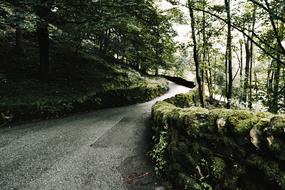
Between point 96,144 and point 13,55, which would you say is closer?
point 96,144

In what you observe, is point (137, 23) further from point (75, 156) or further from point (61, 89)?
point (75, 156)

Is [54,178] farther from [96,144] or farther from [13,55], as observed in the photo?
[13,55]

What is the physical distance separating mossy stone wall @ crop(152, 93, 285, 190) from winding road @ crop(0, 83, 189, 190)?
1000 millimetres

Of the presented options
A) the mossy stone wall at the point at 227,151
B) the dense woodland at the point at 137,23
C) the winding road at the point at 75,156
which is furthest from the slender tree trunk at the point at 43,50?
the mossy stone wall at the point at 227,151

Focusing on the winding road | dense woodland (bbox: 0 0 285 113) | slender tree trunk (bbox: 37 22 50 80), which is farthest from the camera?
slender tree trunk (bbox: 37 22 50 80)

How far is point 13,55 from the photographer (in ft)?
51.2

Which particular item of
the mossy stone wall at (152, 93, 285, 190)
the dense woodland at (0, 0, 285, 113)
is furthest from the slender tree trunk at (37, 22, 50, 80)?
the mossy stone wall at (152, 93, 285, 190)

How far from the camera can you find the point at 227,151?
12.5ft

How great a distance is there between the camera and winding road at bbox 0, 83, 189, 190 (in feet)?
17.1

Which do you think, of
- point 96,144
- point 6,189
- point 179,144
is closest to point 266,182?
point 179,144

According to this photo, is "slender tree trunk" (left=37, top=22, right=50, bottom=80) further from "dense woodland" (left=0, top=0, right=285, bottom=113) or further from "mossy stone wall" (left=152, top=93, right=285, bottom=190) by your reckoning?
"mossy stone wall" (left=152, top=93, right=285, bottom=190)

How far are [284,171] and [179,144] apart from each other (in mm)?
2761

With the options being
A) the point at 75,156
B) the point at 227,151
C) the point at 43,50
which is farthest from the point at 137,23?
the point at 227,151

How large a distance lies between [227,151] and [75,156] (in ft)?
14.8
